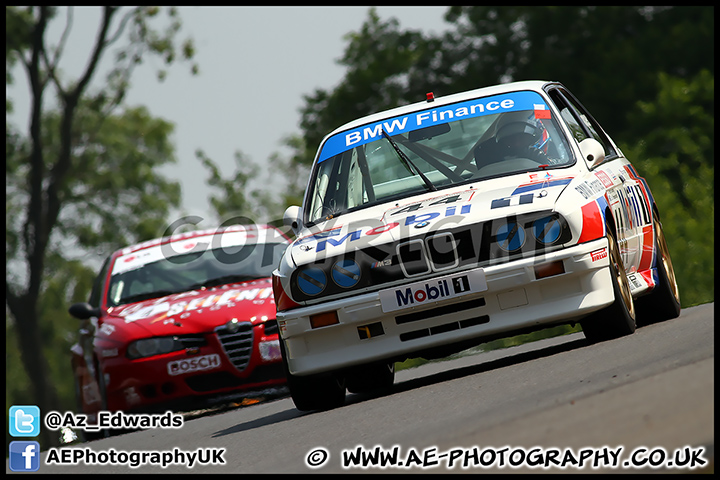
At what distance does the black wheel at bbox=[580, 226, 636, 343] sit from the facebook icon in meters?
3.35

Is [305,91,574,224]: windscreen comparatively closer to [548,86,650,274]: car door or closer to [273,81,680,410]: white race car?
[273,81,680,410]: white race car

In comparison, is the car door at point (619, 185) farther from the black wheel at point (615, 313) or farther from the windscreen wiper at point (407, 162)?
the windscreen wiper at point (407, 162)

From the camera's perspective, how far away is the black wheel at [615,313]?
6891 mm

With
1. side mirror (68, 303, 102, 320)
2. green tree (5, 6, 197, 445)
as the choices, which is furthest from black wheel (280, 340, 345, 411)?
green tree (5, 6, 197, 445)

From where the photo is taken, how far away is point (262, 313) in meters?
9.98

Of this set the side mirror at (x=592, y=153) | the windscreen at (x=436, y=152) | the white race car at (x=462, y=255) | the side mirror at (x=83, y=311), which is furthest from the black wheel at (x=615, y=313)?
the side mirror at (x=83, y=311)

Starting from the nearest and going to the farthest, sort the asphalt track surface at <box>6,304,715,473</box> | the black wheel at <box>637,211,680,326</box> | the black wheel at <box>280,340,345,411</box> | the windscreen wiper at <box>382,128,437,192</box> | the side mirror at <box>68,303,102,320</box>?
the asphalt track surface at <box>6,304,715,473</box>
the black wheel at <box>280,340,345,411</box>
the windscreen wiper at <box>382,128,437,192</box>
the black wheel at <box>637,211,680,326</box>
the side mirror at <box>68,303,102,320</box>

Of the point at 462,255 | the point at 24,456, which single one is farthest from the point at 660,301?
the point at 24,456

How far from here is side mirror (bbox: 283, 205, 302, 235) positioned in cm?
817

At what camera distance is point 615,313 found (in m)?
7.01

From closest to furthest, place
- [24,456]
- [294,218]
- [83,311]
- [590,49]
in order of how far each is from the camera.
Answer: [24,456] → [294,218] → [83,311] → [590,49]

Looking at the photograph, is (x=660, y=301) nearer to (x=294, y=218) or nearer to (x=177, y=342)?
(x=294, y=218)

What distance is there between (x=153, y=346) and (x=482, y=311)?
13.0 feet

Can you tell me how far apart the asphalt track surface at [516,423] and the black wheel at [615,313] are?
0.11 metres
